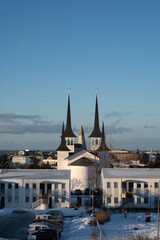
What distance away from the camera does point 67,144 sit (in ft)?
266

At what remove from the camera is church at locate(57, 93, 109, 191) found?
65.9 m

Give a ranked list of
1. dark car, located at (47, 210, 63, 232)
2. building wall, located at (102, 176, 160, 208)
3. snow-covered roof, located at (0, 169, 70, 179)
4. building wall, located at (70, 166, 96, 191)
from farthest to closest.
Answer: building wall, located at (70, 166, 96, 191) < snow-covered roof, located at (0, 169, 70, 179) < building wall, located at (102, 176, 160, 208) < dark car, located at (47, 210, 63, 232)

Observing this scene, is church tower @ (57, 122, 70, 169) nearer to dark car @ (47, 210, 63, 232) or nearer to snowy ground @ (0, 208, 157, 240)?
snowy ground @ (0, 208, 157, 240)

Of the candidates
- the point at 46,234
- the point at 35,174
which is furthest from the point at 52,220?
the point at 35,174

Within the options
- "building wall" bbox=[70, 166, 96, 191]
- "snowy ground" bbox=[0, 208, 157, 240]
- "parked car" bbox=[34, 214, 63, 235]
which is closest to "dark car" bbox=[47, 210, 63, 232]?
"parked car" bbox=[34, 214, 63, 235]

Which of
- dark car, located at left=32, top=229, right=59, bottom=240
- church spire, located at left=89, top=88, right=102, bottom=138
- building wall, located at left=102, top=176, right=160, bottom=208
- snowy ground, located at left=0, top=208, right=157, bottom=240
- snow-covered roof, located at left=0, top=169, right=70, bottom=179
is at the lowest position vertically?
snowy ground, located at left=0, top=208, right=157, bottom=240

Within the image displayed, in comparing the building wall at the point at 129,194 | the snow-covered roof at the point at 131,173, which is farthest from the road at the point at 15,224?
the snow-covered roof at the point at 131,173

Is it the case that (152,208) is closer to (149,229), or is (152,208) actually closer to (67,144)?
(149,229)

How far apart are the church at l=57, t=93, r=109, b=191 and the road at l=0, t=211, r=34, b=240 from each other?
2220cm

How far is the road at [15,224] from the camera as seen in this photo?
30.5 m

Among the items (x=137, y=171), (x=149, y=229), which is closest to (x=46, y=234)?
(x=149, y=229)

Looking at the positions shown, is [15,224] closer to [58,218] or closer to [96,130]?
[58,218]

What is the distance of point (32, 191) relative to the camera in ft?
156

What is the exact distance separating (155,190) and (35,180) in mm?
16153
